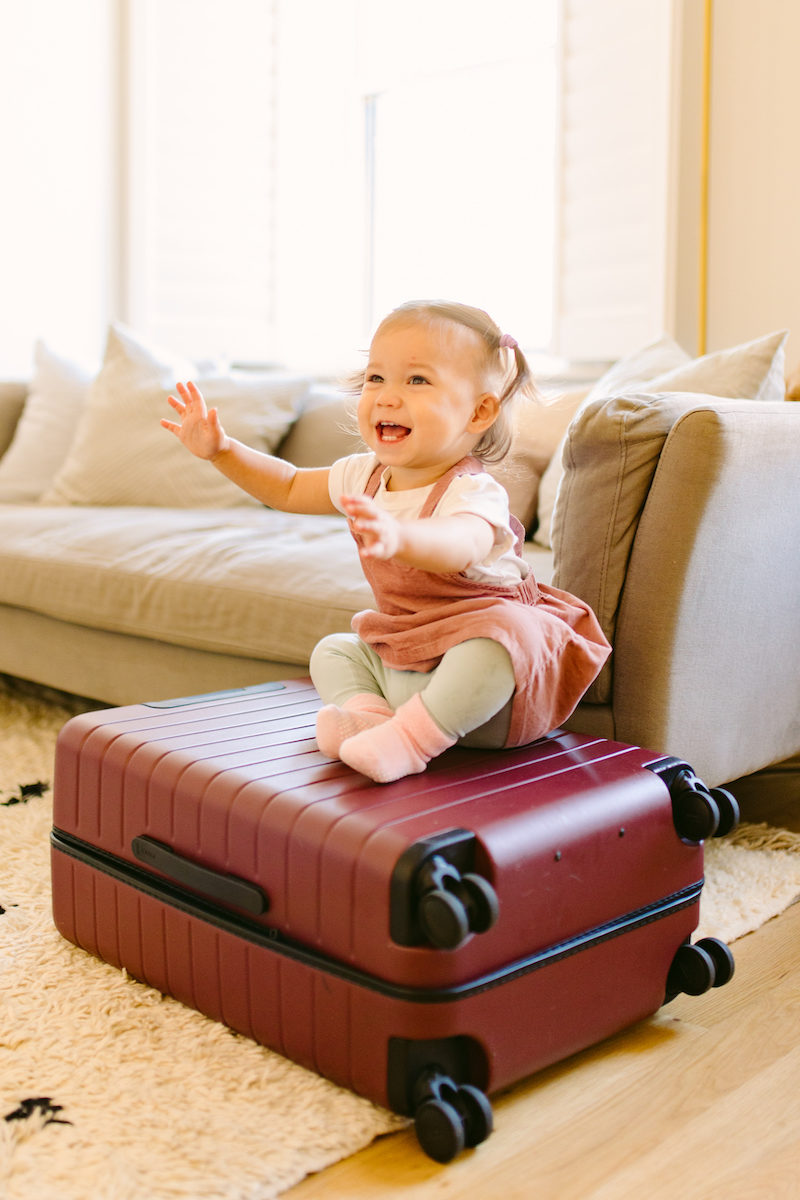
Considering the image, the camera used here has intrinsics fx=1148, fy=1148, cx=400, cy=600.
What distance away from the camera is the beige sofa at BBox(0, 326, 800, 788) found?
1.45 metres

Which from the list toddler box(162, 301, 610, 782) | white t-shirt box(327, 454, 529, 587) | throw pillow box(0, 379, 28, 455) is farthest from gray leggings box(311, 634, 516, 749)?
throw pillow box(0, 379, 28, 455)

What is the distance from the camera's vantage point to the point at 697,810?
1.20m

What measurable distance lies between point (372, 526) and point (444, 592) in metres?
0.26

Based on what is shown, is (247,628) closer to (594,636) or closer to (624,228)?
(594,636)

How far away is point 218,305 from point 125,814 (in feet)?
10.2

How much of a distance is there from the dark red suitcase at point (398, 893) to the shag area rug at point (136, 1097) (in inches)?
1.2

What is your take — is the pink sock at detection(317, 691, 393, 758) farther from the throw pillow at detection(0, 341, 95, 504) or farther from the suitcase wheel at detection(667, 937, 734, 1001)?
the throw pillow at detection(0, 341, 95, 504)

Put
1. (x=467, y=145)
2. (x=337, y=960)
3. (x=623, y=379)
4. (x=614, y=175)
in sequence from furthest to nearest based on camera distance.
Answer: (x=467, y=145) < (x=614, y=175) < (x=623, y=379) < (x=337, y=960)

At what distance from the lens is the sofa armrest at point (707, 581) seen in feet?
4.66

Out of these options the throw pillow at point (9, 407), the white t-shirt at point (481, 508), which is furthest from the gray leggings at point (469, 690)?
the throw pillow at point (9, 407)

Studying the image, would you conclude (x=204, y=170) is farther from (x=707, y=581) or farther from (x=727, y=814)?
(x=727, y=814)

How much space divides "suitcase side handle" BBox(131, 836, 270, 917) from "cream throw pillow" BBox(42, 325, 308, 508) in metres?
1.68

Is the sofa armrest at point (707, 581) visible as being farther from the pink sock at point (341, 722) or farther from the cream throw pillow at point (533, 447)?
the cream throw pillow at point (533, 447)

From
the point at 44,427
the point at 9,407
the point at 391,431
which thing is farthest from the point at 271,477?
the point at 9,407
